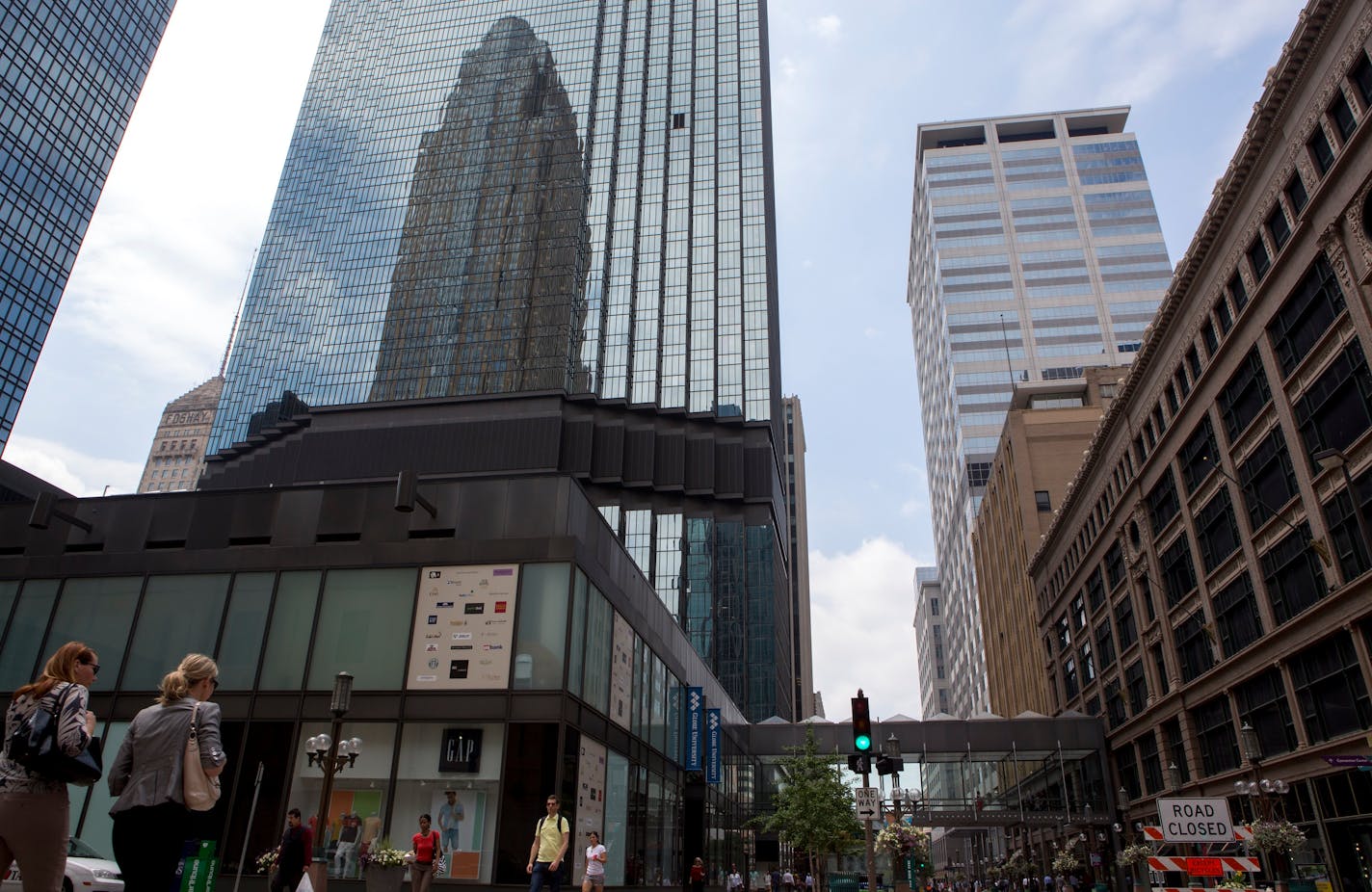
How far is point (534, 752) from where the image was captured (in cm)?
2214

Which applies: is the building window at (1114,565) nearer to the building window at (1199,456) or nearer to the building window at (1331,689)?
the building window at (1199,456)

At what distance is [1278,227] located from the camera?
34.3m

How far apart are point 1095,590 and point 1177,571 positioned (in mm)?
14518

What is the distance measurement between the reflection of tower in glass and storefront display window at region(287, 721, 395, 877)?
78.4 m

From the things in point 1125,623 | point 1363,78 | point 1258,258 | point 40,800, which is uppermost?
point 1363,78

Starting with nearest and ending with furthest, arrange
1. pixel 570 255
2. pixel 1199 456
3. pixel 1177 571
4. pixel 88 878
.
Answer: pixel 88 878
pixel 1199 456
pixel 1177 571
pixel 570 255

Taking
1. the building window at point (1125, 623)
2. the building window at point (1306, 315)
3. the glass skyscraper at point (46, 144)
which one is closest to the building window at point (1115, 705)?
the building window at point (1125, 623)

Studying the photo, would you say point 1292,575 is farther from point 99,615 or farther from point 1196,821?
point 99,615

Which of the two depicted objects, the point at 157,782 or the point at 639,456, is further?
the point at 639,456

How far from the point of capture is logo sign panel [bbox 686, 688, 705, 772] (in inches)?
1490

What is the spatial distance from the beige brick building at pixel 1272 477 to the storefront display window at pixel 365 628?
23.5 meters

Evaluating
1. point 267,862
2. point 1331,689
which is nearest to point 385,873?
point 267,862

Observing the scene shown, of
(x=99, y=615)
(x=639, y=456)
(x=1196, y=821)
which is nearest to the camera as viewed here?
(x=1196, y=821)

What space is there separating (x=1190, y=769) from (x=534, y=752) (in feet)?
123
